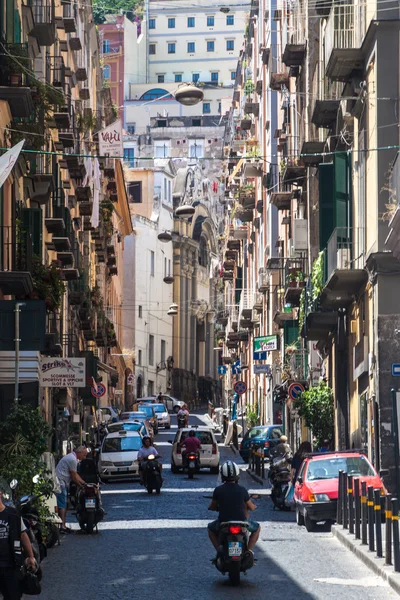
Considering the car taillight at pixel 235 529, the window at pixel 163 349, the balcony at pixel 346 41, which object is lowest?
the car taillight at pixel 235 529

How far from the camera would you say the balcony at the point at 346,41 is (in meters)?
28.0

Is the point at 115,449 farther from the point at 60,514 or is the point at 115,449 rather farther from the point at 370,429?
the point at 60,514

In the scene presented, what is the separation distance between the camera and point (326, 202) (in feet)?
108

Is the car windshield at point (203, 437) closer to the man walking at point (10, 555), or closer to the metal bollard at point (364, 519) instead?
the metal bollard at point (364, 519)

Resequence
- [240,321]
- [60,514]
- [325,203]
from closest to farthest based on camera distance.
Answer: [60,514] < [325,203] < [240,321]

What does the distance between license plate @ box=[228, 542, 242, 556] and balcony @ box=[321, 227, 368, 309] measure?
13.1m

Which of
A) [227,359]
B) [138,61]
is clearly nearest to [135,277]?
[227,359]

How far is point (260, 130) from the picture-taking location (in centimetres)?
6769

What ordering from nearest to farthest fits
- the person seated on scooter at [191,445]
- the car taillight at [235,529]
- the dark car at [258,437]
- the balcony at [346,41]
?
1. the car taillight at [235,529]
2. the balcony at [346,41]
3. the person seated on scooter at [191,445]
4. the dark car at [258,437]

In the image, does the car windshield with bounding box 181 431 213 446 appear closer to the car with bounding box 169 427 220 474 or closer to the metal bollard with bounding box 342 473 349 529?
the car with bounding box 169 427 220 474

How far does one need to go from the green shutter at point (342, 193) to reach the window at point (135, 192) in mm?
89333

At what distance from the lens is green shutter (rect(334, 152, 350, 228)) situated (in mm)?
30922

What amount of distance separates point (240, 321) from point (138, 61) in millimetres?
72130

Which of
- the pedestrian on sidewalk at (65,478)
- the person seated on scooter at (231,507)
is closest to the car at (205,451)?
the pedestrian on sidewalk at (65,478)
